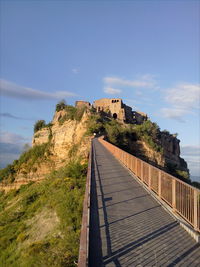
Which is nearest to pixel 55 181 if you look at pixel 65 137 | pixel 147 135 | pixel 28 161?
pixel 65 137

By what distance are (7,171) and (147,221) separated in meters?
40.2

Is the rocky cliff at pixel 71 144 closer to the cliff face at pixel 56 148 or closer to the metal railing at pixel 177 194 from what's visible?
the cliff face at pixel 56 148

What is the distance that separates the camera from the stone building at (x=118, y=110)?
58.0 m

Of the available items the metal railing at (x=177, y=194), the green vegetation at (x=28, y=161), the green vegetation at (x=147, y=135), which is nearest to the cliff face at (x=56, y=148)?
the green vegetation at (x=28, y=161)

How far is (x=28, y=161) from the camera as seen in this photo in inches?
1619

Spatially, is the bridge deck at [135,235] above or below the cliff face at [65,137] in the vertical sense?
below

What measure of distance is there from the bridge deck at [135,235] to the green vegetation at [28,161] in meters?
32.5

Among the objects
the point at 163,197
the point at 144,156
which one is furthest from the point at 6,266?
the point at 144,156

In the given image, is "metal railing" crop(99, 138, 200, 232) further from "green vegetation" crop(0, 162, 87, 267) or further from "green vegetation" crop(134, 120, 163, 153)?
"green vegetation" crop(134, 120, 163, 153)

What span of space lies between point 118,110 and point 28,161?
92.6 ft

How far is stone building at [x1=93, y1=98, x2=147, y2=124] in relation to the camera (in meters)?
58.0

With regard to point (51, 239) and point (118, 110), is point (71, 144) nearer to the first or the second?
point (51, 239)

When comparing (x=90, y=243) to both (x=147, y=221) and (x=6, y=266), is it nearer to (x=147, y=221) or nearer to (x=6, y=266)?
(x=147, y=221)

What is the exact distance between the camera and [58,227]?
855 centimetres
